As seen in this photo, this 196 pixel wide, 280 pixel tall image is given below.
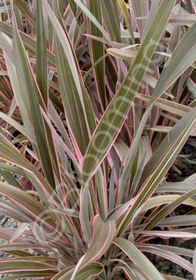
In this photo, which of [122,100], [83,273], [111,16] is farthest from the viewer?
[111,16]

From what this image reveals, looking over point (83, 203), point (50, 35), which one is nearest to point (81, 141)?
point (83, 203)

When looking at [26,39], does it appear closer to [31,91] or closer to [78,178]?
[31,91]

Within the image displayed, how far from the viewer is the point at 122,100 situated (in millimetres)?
462

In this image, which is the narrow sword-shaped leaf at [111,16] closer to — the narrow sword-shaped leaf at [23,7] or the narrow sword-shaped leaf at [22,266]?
the narrow sword-shaped leaf at [23,7]

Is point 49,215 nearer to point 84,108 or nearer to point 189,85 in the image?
point 84,108

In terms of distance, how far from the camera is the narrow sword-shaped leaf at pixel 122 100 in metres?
0.45

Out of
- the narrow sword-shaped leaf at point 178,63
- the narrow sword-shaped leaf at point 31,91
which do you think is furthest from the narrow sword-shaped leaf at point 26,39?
the narrow sword-shaped leaf at point 178,63

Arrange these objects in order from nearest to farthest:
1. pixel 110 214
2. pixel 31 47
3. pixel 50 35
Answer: pixel 110 214 → pixel 31 47 → pixel 50 35

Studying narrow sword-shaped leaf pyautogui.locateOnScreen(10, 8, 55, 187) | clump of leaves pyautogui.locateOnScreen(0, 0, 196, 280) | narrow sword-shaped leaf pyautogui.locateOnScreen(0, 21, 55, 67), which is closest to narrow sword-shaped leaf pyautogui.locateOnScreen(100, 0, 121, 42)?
clump of leaves pyautogui.locateOnScreen(0, 0, 196, 280)

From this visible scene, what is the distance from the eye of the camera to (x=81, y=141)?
63cm

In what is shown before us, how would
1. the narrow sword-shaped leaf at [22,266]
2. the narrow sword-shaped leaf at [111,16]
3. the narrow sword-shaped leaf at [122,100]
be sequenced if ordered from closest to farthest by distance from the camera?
1. the narrow sword-shaped leaf at [122,100]
2. the narrow sword-shaped leaf at [22,266]
3. the narrow sword-shaped leaf at [111,16]

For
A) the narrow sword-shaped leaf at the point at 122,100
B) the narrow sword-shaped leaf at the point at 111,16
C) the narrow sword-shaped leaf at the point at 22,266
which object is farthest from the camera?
the narrow sword-shaped leaf at the point at 111,16

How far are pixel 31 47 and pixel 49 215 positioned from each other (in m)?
0.46

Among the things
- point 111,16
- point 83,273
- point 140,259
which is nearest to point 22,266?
point 83,273
